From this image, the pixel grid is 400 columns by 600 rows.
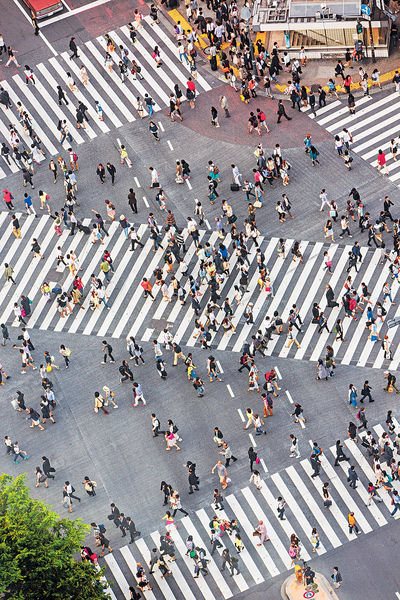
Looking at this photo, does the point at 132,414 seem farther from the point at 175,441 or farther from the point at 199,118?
the point at 199,118

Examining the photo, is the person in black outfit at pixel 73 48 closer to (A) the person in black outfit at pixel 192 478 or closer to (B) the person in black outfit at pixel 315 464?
(A) the person in black outfit at pixel 192 478

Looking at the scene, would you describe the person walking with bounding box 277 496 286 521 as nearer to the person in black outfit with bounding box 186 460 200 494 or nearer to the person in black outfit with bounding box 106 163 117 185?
the person in black outfit with bounding box 186 460 200 494

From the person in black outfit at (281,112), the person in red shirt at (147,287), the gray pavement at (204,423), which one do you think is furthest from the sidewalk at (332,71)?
the person in red shirt at (147,287)

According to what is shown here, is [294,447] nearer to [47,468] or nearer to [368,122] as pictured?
[47,468]

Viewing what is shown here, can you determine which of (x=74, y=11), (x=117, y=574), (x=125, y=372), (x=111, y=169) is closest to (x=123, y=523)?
(x=117, y=574)

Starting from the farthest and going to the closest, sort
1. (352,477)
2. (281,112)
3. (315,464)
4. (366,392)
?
(281,112), (366,392), (315,464), (352,477)

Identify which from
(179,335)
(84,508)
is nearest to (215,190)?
(179,335)
